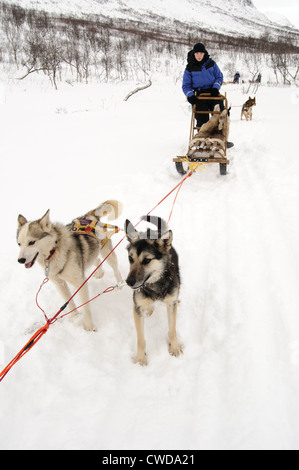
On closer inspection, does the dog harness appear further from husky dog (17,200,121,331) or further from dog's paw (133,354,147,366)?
dog's paw (133,354,147,366)

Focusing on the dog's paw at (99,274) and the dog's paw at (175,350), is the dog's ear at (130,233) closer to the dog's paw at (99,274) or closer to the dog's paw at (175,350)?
the dog's paw at (175,350)

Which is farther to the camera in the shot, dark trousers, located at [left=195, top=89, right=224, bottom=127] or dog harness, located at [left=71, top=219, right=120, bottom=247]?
dark trousers, located at [left=195, top=89, right=224, bottom=127]

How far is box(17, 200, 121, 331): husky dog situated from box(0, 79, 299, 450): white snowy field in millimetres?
428

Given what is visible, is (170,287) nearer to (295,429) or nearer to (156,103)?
(295,429)

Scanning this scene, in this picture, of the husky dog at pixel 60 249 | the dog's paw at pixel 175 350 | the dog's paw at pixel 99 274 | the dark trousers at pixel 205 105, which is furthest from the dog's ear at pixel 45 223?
the dark trousers at pixel 205 105

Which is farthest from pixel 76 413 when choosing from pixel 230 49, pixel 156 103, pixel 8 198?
pixel 230 49

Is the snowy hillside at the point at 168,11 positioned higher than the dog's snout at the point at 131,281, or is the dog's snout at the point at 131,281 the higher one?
the snowy hillside at the point at 168,11

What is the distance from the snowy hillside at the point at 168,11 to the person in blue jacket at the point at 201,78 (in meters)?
34.0

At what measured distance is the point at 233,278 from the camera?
2.54 m

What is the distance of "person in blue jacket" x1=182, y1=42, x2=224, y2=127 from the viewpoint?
15.7 feet

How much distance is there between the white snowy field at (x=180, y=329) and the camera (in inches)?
60.6

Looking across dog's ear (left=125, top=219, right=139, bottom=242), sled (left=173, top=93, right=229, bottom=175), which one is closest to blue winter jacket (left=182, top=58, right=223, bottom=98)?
sled (left=173, top=93, right=229, bottom=175)

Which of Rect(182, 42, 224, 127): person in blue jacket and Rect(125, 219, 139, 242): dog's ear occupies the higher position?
Rect(182, 42, 224, 127): person in blue jacket

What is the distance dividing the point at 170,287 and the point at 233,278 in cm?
97
